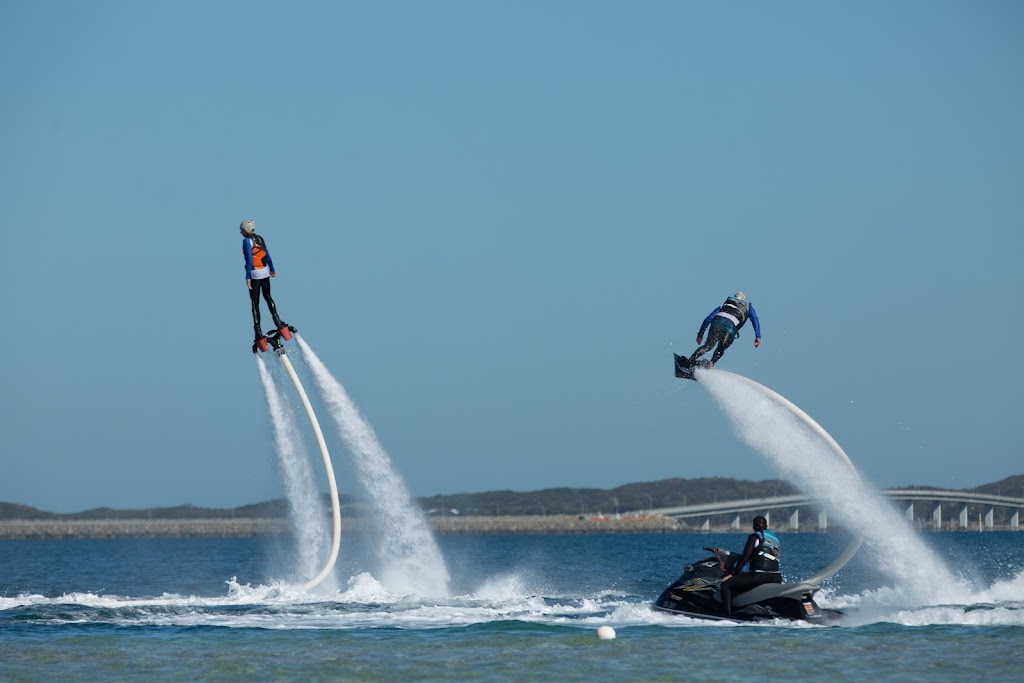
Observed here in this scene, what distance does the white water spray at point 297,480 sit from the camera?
3091cm

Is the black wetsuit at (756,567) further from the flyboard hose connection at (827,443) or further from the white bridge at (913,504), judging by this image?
the white bridge at (913,504)

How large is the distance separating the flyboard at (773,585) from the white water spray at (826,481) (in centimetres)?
14

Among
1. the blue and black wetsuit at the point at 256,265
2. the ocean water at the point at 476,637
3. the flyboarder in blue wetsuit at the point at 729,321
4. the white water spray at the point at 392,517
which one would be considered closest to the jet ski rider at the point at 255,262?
the blue and black wetsuit at the point at 256,265

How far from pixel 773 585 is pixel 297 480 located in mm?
10868

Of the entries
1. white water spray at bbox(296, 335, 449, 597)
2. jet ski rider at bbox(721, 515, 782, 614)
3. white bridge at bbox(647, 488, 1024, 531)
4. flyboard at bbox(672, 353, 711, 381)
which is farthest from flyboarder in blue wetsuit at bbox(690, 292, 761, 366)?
white bridge at bbox(647, 488, 1024, 531)

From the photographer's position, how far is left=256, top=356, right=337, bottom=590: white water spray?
30.9 metres

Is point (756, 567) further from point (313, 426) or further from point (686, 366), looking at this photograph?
point (313, 426)

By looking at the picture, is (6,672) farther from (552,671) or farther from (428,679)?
(552,671)

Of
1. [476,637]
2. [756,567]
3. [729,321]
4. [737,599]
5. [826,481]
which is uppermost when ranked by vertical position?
[729,321]

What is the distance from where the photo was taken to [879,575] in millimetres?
30406

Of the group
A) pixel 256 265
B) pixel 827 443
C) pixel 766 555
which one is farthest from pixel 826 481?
pixel 256 265

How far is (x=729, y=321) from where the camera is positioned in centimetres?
2870

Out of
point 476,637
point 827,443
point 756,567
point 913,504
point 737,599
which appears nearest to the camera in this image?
point 476,637

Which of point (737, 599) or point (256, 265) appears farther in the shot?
point (256, 265)
